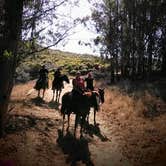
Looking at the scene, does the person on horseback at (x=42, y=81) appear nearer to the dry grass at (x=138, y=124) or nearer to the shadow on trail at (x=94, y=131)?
the dry grass at (x=138, y=124)

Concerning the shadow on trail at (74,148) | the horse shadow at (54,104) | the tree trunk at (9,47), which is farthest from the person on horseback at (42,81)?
the tree trunk at (9,47)

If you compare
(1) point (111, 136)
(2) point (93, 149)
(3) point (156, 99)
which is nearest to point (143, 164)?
(2) point (93, 149)

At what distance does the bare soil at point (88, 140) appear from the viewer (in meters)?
15.8

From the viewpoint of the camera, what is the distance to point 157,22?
1539 inches

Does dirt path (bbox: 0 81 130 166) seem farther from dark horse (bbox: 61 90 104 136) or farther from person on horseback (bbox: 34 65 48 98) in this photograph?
person on horseback (bbox: 34 65 48 98)

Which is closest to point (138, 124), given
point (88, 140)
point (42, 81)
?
point (88, 140)

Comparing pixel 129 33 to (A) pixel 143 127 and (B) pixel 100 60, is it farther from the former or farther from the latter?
(A) pixel 143 127

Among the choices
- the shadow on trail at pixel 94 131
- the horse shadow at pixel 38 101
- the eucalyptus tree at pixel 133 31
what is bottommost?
the shadow on trail at pixel 94 131

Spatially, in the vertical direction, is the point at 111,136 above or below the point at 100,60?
below

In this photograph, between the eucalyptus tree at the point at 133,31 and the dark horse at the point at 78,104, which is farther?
the eucalyptus tree at the point at 133,31

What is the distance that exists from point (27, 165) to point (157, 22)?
27.5 m

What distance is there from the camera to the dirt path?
51.4ft

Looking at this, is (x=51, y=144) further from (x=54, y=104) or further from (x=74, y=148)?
(x=54, y=104)

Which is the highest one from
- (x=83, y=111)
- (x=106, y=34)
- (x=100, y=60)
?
(x=106, y=34)
